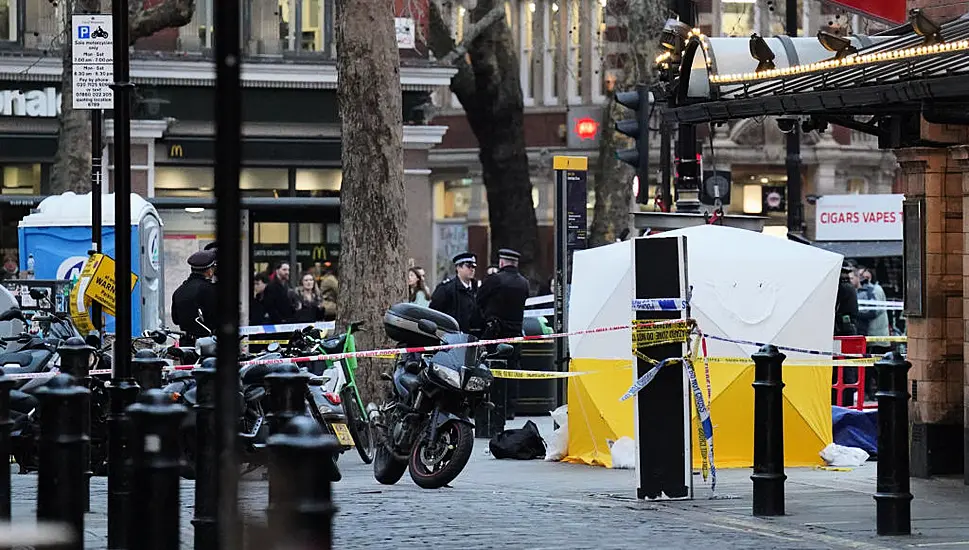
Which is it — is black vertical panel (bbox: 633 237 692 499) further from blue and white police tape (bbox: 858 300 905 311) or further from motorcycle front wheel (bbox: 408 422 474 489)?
blue and white police tape (bbox: 858 300 905 311)

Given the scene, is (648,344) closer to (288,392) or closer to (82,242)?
(288,392)

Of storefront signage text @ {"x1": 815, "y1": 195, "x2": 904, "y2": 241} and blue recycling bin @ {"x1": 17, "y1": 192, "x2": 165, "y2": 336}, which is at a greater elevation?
storefront signage text @ {"x1": 815, "y1": 195, "x2": 904, "y2": 241}

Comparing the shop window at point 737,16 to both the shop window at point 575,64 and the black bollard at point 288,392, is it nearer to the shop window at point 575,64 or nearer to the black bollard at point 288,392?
the shop window at point 575,64

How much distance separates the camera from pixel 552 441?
16031mm

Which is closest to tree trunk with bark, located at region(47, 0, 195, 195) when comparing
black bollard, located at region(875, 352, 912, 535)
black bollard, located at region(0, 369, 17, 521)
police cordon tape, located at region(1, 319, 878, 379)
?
police cordon tape, located at region(1, 319, 878, 379)

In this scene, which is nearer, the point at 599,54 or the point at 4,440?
the point at 4,440

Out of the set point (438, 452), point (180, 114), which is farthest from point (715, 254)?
point (180, 114)

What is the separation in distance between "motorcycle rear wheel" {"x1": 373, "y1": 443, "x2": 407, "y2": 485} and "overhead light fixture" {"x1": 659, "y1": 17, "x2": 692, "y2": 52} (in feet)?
14.0

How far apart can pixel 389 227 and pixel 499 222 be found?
56.5ft

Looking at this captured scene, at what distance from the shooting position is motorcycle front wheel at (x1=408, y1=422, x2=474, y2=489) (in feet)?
42.4

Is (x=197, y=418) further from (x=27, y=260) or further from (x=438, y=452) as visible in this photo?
(x=27, y=260)

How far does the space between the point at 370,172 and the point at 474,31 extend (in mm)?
15261

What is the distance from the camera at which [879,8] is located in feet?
49.8

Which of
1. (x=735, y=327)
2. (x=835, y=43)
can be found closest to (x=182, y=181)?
(x=735, y=327)
